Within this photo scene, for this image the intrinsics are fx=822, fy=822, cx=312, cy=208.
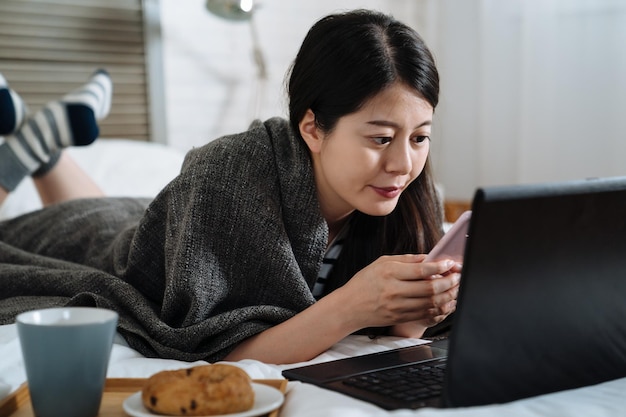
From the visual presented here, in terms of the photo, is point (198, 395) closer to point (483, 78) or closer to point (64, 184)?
point (64, 184)

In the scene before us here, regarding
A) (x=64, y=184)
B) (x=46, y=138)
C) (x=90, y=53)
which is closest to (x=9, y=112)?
(x=46, y=138)

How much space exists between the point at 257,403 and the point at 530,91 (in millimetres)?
1919

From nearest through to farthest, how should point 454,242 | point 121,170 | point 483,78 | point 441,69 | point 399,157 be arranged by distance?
1. point 454,242
2. point 399,157
3. point 121,170
4. point 483,78
5. point 441,69

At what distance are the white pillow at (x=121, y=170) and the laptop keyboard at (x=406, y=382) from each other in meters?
1.32

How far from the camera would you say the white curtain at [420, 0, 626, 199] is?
227cm

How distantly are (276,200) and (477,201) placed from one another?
21.8 inches

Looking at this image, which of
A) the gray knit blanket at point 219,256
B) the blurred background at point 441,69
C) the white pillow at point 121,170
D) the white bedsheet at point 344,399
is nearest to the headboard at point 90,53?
the blurred background at point 441,69

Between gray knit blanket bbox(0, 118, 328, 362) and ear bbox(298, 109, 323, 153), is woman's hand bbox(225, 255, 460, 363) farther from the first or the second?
ear bbox(298, 109, 323, 153)

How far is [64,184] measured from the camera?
1920 millimetres

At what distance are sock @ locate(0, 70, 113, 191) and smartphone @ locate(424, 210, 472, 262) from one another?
117cm

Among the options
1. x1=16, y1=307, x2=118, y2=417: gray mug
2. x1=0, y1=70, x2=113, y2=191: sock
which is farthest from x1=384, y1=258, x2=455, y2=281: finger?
x1=0, y1=70, x2=113, y2=191: sock

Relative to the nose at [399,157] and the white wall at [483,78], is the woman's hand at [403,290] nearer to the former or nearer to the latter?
the nose at [399,157]

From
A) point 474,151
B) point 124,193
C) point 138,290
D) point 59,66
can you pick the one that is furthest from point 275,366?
point 474,151

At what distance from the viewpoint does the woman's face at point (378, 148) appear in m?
1.11
